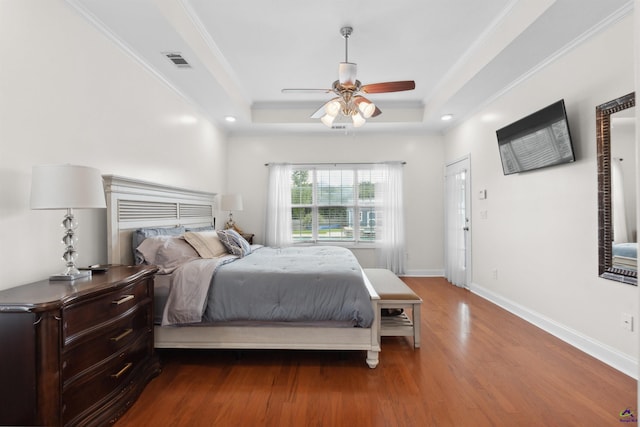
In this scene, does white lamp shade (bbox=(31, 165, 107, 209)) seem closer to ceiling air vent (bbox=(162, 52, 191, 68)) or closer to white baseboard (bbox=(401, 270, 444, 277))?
ceiling air vent (bbox=(162, 52, 191, 68))

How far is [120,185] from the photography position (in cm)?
245

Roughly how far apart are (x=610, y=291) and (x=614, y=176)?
885mm

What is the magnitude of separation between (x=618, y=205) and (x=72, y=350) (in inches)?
142

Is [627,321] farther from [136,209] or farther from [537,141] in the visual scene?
[136,209]

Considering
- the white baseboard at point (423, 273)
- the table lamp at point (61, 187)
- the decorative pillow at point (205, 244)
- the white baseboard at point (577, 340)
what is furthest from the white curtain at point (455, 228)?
the table lamp at point (61, 187)

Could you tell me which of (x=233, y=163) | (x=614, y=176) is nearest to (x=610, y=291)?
(x=614, y=176)

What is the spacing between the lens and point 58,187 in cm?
160

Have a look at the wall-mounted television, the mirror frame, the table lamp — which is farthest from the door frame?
the table lamp

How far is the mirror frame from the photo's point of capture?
2.32 m

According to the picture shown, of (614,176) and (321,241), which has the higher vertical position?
(614,176)

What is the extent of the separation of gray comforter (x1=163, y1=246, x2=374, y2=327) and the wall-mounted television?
221 cm

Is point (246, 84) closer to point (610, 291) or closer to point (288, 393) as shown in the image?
point (288, 393)

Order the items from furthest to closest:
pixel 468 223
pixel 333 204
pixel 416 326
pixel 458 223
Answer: pixel 333 204
pixel 458 223
pixel 468 223
pixel 416 326

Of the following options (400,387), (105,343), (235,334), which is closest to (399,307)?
(400,387)
